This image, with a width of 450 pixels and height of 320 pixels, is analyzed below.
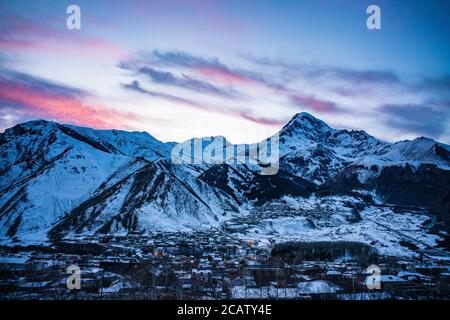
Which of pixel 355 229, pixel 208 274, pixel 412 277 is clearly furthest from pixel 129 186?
pixel 412 277

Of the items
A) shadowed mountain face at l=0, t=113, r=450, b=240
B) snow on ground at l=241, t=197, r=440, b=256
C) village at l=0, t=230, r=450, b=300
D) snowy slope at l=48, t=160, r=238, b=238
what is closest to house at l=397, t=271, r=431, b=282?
village at l=0, t=230, r=450, b=300

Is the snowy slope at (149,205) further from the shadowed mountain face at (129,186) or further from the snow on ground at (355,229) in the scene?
the snow on ground at (355,229)

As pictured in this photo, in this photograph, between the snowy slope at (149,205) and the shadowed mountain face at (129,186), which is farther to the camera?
the shadowed mountain face at (129,186)

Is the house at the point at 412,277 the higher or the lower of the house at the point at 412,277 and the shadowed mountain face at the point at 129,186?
the lower

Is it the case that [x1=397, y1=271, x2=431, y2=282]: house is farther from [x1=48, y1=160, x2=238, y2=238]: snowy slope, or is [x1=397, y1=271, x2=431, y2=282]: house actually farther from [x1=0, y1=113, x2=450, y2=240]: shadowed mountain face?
[x1=0, y1=113, x2=450, y2=240]: shadowed mountain face

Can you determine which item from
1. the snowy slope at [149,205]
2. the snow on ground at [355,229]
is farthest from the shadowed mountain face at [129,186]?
the snow on ground at [355,229]
